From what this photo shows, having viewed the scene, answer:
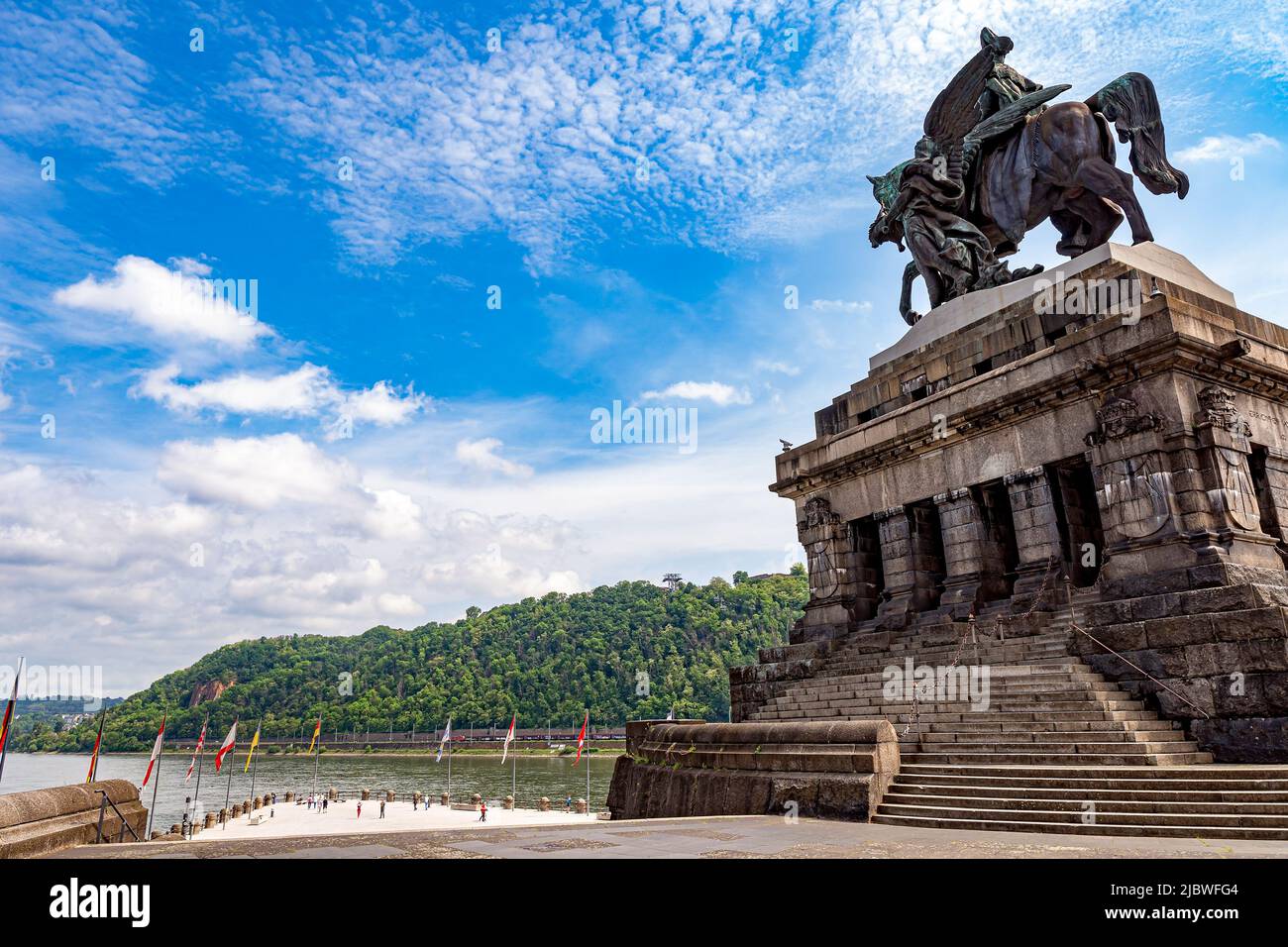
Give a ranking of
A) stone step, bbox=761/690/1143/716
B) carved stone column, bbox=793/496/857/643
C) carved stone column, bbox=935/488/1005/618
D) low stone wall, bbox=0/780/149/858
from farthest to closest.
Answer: carved stone column, bbox=793/496/857/643 < carved stone column, bbox=935/488/1005/618 < stone step, bbox=761/690/1143/716 < low stone wall, bbox=0/780/149/858

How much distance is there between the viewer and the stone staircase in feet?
36.2

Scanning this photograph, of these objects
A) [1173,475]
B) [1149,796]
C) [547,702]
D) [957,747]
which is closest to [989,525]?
[1173,475]

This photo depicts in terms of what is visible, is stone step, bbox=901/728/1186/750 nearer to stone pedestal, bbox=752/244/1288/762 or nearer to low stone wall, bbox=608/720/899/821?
stone pedestal, bbox=752/244/1288/762

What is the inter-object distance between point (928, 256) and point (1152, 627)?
1454cm

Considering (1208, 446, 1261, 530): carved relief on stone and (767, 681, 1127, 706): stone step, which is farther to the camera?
(1208, 446, 1261, 530): carved relief on stone

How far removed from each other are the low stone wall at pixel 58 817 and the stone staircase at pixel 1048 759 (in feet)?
37.3

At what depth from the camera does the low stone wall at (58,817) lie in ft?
32.8

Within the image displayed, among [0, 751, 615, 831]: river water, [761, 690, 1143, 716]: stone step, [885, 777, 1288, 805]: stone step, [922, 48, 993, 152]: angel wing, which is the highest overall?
[922, 48, 993, 152]: angel wing

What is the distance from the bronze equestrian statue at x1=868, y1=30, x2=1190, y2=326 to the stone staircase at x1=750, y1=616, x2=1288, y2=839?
12319 millimetres

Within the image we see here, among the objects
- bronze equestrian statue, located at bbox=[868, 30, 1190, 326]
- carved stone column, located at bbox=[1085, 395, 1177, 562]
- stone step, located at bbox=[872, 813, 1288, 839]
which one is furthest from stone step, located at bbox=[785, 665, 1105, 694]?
bronze equestrian statue, located at bbox=[868, 30, 1190, 326]

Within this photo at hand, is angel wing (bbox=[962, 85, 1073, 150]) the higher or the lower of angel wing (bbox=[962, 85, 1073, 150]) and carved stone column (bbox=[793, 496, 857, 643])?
the higher

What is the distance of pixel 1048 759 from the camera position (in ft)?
43.2
